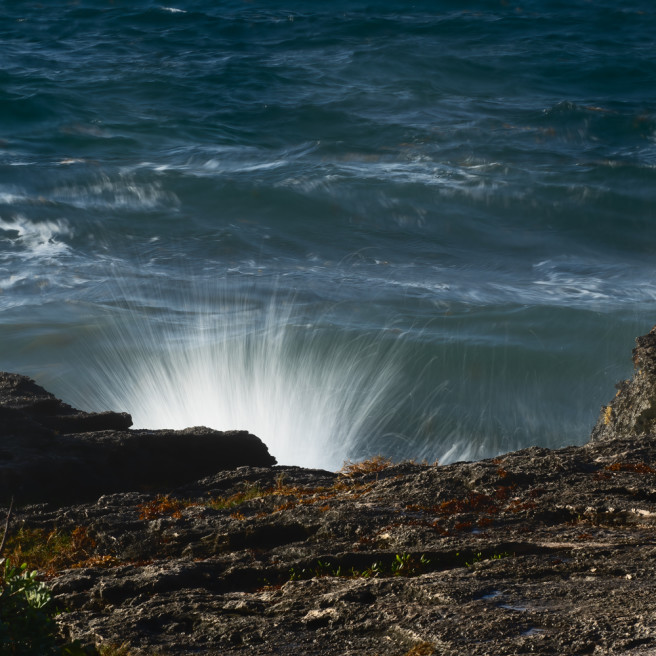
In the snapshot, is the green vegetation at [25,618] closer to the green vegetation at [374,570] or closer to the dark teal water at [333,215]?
the green vegetation at [374,570]

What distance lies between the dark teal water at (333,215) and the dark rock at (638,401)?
5.33 meters

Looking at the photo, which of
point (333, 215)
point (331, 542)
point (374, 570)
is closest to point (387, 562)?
point (374, 570)

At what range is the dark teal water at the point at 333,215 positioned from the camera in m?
17.7

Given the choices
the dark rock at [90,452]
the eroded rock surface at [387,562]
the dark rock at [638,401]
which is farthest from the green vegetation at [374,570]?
the dark rock at [638,401]

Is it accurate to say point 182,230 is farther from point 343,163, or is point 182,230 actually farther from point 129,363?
point 129,363

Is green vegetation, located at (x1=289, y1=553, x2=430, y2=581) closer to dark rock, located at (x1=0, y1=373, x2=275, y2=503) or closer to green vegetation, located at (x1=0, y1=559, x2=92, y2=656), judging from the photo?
green vegetation, located at (x1=0, y1=559, x2=92, y2=656)

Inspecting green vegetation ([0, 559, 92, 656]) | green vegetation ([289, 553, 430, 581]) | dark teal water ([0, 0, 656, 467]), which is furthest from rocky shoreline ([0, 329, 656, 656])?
dark teal water ([0, 0, 656, 467])

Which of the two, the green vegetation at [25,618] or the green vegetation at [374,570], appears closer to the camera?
the green vegetation at [25,618]

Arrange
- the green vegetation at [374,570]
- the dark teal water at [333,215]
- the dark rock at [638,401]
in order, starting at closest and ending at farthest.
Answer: the green vegetation at [374,570] < the dark rock at [638,401] < the dark teal water at [333,215]

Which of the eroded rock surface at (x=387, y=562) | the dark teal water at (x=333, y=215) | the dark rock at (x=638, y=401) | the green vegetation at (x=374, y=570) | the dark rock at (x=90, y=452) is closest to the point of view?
the eroded rock surface at (x=387, y=562)

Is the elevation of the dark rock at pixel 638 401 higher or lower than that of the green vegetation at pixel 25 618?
lower

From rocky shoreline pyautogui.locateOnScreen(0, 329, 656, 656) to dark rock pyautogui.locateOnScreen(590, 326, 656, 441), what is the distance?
2cm

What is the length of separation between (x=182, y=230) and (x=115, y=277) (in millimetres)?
5720

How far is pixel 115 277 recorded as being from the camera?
2436cm
